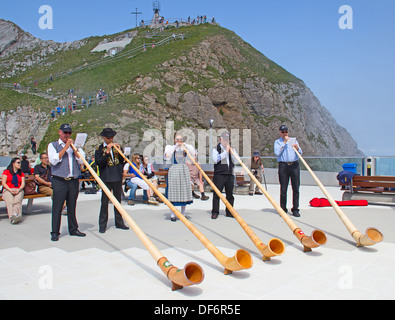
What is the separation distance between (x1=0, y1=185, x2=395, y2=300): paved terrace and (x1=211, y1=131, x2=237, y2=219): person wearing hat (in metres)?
0.50

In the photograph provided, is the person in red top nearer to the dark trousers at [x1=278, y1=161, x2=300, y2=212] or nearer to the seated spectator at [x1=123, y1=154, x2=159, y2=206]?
the seated spectator at [x1=123, y1=154, x2=159, y2=206]

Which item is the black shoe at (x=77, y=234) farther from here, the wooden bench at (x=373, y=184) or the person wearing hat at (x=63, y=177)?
the wooden bench at (x=373, y=184)

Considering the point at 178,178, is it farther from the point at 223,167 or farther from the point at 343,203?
the point at 343,203

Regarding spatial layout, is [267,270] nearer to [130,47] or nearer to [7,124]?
[7,124]

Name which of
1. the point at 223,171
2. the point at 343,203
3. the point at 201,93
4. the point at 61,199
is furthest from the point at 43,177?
the point at 201,93

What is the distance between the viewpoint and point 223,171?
800 cm

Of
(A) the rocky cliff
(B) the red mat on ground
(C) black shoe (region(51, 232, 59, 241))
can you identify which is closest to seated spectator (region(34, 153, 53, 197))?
(C) black shoe (region(51, 232, 59, 241))

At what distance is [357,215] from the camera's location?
8.02m

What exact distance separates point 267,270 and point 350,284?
90 cm

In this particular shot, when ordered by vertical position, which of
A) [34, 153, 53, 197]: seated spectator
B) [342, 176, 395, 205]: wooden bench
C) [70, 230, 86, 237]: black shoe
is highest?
[34, 153, 53, 197]: seated spectator

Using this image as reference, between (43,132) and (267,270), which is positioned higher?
(43,132)

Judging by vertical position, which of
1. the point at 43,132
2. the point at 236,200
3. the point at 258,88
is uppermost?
the point at 258,88

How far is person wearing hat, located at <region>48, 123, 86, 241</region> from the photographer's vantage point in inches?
230

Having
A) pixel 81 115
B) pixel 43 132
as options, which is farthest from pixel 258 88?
pixel 43 132
